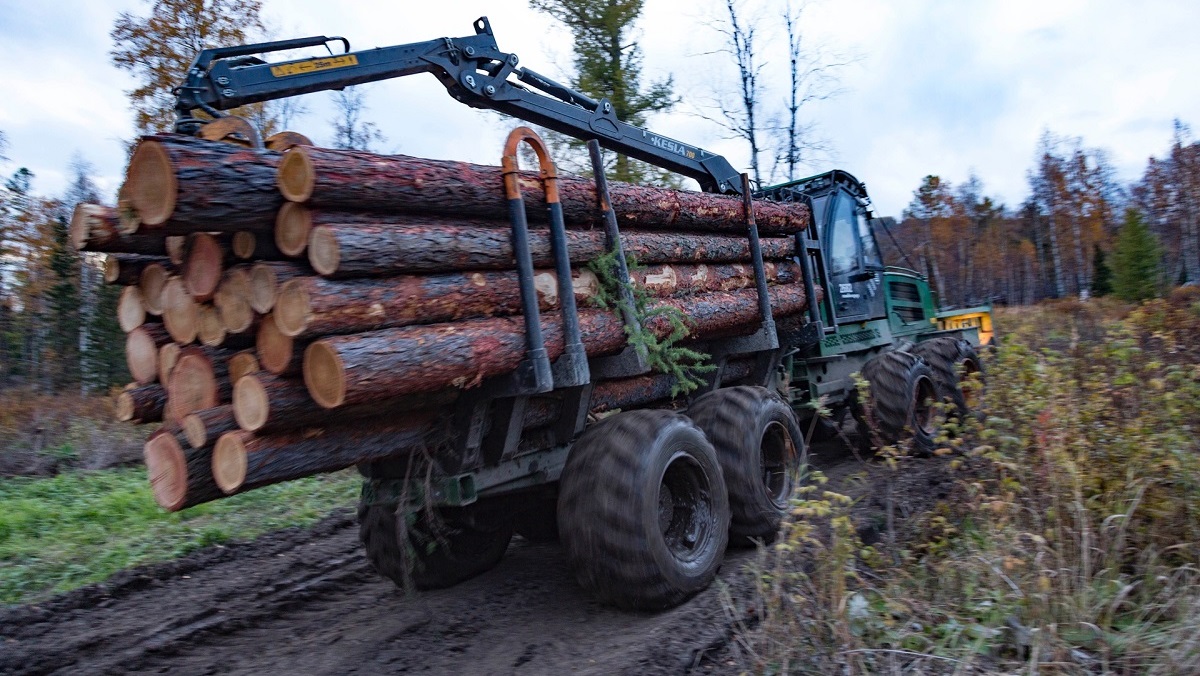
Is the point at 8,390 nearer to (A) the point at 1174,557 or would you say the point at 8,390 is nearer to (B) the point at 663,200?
(B) the point at 663,200

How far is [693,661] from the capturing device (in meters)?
4.19

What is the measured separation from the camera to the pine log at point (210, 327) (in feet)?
13.0

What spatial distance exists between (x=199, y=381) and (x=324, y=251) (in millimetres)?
1010

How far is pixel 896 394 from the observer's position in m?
8.21

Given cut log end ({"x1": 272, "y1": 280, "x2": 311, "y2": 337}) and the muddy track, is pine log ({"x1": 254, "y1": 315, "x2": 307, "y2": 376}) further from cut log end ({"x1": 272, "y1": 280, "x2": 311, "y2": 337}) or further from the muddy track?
the muddy track

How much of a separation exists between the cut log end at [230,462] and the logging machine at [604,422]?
42.9 inches

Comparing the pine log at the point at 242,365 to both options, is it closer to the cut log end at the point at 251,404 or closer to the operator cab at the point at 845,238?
the cut log end at the point at 251,404

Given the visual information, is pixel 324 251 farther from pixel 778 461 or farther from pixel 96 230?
pixel 778 461

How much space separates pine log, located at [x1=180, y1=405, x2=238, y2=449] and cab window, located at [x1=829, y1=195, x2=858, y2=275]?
6.45 meters

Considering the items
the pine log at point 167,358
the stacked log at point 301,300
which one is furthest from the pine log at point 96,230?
the pine log at point 167,358

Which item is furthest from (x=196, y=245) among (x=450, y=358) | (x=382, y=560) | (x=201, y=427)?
(x=382, y=560)

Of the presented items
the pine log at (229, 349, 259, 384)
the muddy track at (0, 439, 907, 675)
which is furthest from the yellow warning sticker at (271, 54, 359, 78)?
the muddy track at (0, 439, 907, 675)

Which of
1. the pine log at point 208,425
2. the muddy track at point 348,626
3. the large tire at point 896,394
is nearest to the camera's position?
the pine log at point 208,425

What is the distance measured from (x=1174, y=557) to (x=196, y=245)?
5063mm
